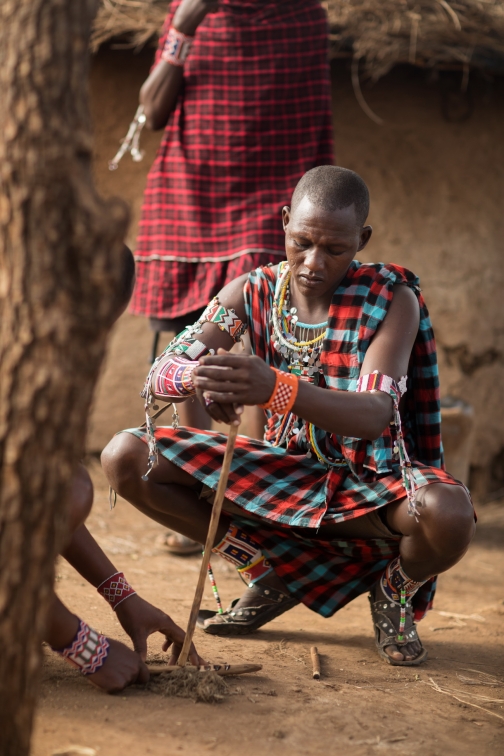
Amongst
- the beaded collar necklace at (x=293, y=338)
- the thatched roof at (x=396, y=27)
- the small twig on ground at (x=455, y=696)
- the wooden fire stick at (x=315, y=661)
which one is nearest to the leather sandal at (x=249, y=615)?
the wooden fire stick at (x=315, y=661)

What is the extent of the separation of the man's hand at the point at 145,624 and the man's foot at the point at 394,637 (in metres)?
0.65

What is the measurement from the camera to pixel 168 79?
138 inches

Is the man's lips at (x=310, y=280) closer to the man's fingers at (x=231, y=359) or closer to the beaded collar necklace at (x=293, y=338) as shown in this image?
the beaded collar necklace at (x=293, y=338)

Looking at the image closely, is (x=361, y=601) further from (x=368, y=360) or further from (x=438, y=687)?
(x=368, y=360)

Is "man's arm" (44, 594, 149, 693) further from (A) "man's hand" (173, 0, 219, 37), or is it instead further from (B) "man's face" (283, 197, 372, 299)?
(A) "man's hand" (173, 0, 219, 37)

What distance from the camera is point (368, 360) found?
2566 mm

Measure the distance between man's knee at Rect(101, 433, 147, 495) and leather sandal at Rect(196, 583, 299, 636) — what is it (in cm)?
53

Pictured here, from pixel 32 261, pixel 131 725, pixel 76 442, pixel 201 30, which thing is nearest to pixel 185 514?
pixel 131 725

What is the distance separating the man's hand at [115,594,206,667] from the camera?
7.47ft

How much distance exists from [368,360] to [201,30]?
1820 millimetres

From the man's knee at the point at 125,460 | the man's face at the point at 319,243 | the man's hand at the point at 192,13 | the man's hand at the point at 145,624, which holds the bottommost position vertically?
the man's hand at the point at 145,624

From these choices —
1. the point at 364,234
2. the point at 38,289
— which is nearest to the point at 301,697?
the point at 38,289

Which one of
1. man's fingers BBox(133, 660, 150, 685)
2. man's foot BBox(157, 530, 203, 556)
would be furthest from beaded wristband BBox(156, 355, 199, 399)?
man's foot BBox(157, 530, 203, 556)

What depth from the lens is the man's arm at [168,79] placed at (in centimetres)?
339
